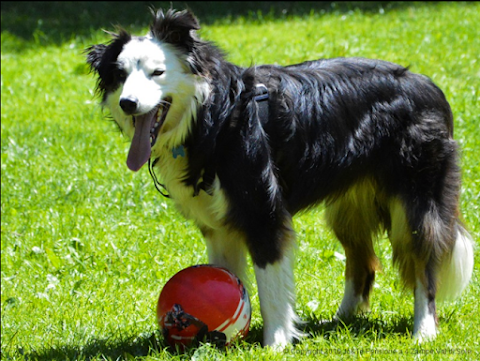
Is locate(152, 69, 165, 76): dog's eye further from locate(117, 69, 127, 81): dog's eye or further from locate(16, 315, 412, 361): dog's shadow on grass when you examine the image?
locate(16, 315, 412, 361): dog's shadow on grass

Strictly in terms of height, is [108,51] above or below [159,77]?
above

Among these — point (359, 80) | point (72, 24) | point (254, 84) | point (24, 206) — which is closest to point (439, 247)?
point (359, 80)

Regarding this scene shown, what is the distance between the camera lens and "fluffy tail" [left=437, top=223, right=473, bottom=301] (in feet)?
14.6

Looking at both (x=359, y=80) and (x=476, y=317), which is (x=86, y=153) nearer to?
(x=359, y=80)

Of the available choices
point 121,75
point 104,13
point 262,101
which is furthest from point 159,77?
point 104,13

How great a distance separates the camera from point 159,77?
Answer: 3867 millimetres

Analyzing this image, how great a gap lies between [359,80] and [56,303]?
2774 mm

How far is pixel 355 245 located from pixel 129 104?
2.02m

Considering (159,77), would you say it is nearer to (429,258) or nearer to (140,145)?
(140,145)

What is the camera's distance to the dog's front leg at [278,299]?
13.3 ft

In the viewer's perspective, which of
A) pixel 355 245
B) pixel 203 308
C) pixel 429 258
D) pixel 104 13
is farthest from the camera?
pixel 104 13

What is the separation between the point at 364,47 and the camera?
412 inches

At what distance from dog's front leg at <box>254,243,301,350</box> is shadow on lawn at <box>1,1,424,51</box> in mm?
9425

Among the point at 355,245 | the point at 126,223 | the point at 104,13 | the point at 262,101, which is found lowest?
the point at 126,223
